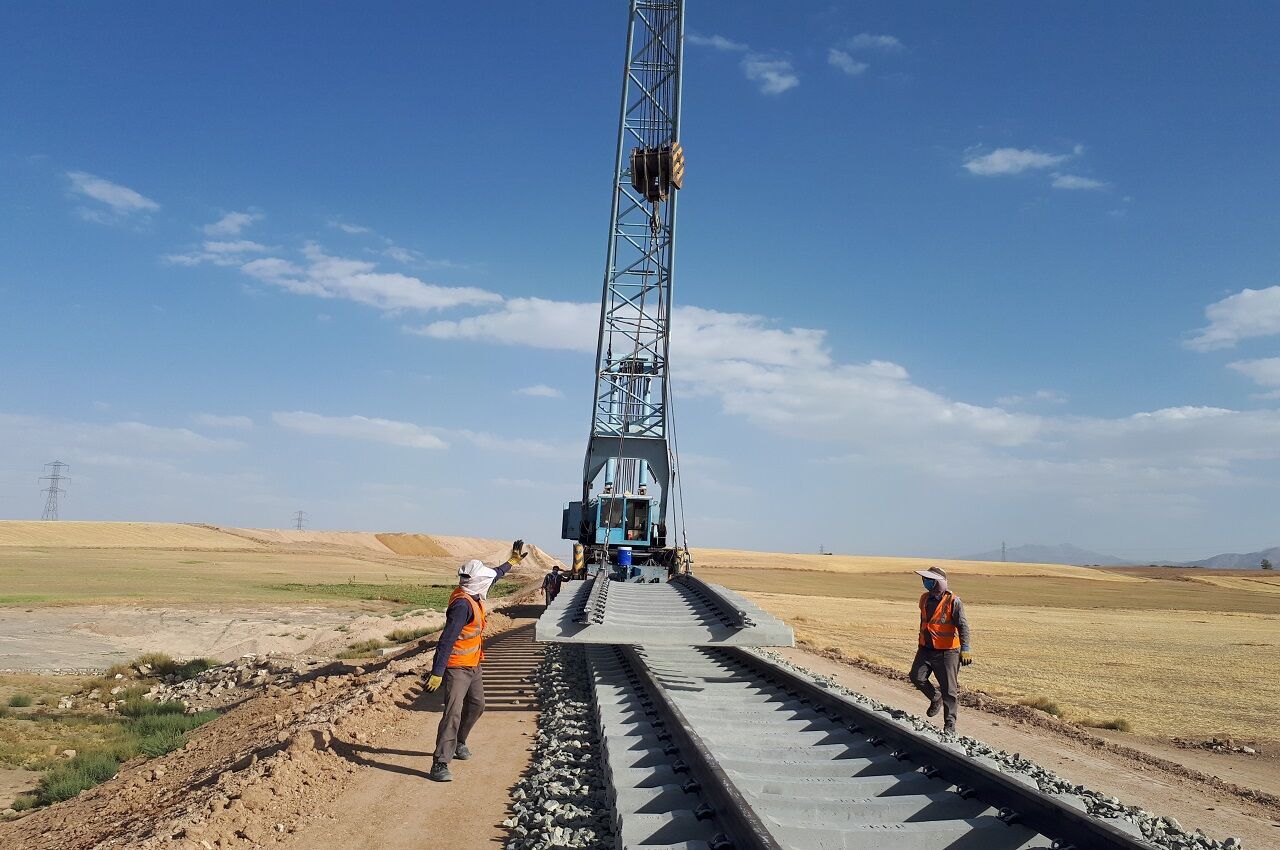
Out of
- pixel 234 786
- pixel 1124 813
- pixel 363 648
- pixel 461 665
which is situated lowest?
pixel 363 648

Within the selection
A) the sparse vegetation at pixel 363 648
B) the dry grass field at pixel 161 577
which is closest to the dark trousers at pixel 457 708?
the sparse vegetation at pixel 363 648

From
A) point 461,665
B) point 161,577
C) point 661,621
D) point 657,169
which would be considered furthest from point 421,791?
point 161,577

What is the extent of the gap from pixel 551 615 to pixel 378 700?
7.88 feet

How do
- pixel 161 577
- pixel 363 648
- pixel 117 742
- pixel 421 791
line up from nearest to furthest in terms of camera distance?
pixel 421 791, pixel 117 742, pixel 363 648, pixel 161 577

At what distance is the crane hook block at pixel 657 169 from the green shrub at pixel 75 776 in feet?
76.7

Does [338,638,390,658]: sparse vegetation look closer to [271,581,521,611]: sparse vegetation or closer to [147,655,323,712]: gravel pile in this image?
[147,655,323,712]: gravel pile

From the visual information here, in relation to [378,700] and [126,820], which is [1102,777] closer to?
Result: [378,700]

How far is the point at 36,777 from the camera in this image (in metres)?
9.50

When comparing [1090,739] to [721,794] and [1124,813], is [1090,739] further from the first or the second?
[721,794]

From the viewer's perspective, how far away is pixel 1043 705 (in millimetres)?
13148

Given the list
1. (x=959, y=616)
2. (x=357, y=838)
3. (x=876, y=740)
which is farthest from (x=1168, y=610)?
(x=357, y=838)

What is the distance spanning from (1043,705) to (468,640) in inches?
383

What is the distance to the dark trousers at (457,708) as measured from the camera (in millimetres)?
7230

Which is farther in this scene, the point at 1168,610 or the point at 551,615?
the point at 1168,610
